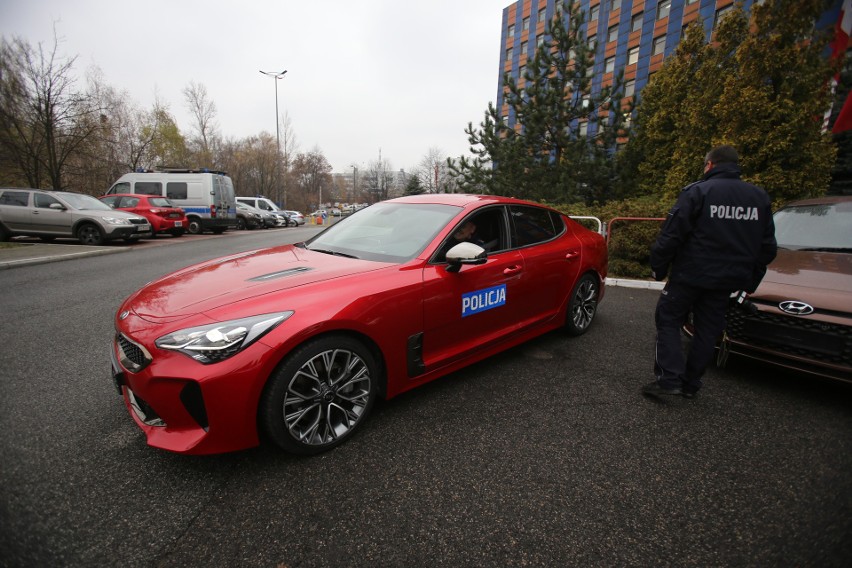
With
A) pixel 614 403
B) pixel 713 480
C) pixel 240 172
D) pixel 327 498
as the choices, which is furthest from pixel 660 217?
pixel 240 172

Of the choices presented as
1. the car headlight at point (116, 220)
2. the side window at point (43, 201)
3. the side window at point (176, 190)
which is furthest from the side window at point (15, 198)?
the side window at point (176, 190)

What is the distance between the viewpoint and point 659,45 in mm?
31000

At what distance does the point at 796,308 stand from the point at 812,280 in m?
0.37

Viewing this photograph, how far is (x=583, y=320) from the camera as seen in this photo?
4238 millimetres

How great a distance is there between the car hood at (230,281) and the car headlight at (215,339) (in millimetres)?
150

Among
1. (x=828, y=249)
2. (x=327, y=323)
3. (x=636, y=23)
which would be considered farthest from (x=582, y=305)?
(x=636, y=23)

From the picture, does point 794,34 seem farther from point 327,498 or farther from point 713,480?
point 327,498

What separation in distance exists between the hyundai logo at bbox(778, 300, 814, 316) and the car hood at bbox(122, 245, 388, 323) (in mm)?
2862

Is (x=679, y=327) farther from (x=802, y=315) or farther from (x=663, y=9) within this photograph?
(x=663, y=9)

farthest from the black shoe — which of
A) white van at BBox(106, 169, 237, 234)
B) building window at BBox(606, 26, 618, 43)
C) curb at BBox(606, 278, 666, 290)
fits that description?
building window at BBox(606, 26, 618, 43)

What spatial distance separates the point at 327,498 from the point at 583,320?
326 centimetres

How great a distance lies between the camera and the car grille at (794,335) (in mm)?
2594

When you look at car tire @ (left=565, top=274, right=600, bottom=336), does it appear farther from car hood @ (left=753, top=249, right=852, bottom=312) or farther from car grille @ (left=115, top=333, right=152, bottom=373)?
car grille @ (left=115, top=333, right=152, bottom=373)

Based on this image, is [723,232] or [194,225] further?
[194,225]
